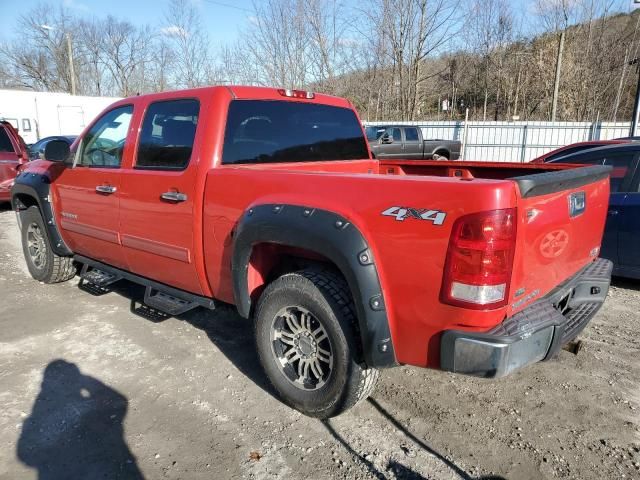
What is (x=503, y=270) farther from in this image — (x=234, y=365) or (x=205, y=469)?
(x=234, y=365)

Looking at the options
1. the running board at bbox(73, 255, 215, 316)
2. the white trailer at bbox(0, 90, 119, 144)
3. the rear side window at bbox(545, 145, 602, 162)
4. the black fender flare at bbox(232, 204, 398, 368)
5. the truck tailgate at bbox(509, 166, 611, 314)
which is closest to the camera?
the truck tailgate at bbox(509, 166, 611, 314)

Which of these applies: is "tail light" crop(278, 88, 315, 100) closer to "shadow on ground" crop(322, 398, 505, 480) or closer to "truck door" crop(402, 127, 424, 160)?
"shadow on ground" crop(322, 398, 505, 480)

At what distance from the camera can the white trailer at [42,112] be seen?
802 inches

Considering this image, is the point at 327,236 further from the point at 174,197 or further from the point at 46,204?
the point at 46,204

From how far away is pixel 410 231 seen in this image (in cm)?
227

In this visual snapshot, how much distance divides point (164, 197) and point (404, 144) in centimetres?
1420

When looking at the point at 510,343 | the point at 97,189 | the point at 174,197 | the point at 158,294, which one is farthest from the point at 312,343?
the point at 97,189

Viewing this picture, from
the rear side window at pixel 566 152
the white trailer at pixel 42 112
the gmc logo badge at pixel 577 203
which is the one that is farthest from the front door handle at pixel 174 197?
the white trailer at pixel 42 112

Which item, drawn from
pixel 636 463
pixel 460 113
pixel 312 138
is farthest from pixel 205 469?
pixel 460 113

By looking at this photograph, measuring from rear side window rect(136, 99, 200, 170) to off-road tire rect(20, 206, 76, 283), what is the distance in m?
2.17

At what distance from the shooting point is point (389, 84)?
2708cm

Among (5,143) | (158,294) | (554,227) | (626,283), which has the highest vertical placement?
(5,143)

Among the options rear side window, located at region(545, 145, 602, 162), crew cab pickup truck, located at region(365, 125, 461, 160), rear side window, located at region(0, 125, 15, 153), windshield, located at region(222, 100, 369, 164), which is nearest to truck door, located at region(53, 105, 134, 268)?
windshield, located at region(222, 100, 369, 164)

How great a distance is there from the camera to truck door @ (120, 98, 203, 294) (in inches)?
132
